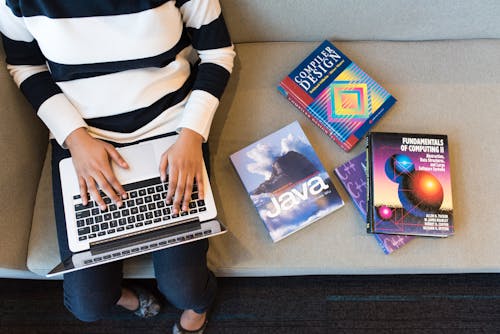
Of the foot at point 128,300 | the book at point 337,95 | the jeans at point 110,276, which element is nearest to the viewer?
the jeans at point 110,276

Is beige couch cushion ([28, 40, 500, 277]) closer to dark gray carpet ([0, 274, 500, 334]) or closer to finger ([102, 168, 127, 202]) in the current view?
finger ([102, 168, 127, 202])

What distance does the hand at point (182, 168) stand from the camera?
90 cm

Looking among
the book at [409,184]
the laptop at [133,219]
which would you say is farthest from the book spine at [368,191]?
the laptop at [133,219]

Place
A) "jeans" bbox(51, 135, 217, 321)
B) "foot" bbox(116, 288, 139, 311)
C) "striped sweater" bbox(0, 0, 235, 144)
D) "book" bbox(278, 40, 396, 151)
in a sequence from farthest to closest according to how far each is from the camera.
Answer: "foot" bbox(116, 288, 139, 311), "book" bbox(278, 40, 396, 151), "jeans" bbox(51, 135, 217, 321), "striped sweater" bbox(0, 0, 235, 144)

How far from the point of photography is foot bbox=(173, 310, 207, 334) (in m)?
1.21

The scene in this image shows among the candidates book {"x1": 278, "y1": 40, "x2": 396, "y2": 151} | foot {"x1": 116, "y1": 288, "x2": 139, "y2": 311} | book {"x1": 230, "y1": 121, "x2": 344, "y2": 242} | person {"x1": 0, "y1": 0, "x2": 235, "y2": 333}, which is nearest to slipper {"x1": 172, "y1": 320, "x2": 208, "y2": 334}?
foot {"x1": 116, "y1": 288, "x2": 139, "y2": 311}

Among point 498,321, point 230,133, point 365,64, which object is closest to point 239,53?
point 230,133

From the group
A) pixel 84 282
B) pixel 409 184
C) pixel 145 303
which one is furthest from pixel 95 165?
pixel 409 184

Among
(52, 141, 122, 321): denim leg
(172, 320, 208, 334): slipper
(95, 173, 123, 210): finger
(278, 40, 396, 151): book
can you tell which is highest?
(278, 40, 396, 151): book

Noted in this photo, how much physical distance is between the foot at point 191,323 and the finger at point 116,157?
20.3 inches

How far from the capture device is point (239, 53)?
1.19 metres

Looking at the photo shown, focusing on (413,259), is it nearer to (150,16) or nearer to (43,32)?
(150,16)

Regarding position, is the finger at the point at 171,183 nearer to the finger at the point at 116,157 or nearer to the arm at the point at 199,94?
the arm at the point at 199,94

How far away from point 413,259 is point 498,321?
57 cm
